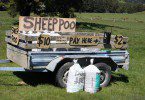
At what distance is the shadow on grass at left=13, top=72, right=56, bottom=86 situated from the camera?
10070mm

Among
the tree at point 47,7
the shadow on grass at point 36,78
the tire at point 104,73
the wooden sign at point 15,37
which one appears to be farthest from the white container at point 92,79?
the tree at point 47,7

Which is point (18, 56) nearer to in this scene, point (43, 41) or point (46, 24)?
point (43, 41)

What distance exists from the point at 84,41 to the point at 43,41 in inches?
44.2

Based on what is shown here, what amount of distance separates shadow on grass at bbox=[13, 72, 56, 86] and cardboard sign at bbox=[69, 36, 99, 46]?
1.00m

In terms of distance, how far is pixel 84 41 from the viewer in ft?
32.1

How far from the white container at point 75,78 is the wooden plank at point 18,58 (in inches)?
41.2

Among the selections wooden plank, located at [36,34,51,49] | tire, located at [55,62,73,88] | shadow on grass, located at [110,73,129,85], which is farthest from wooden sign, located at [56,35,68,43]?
shadow on grass, located at [110,73,129,85]

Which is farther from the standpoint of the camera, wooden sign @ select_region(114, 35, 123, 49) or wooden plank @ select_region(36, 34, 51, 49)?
wooden sign @ select_region(114, 35, 123, 49)

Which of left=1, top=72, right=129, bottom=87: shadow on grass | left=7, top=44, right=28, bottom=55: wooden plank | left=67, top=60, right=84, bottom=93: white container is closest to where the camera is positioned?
left=67, top=60, right=84, bottom=93: white container

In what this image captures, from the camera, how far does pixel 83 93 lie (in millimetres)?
8742

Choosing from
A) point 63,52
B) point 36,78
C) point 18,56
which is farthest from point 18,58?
point 63,52

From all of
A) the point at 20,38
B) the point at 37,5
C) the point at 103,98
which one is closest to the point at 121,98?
the point at 103,98

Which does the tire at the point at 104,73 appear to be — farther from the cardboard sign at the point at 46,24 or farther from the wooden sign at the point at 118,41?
the cardboard sign at the point at 46,24

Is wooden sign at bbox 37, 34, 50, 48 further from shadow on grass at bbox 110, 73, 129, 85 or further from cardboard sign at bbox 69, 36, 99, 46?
shadow on grass at bbox 110, 73, 129, 85
